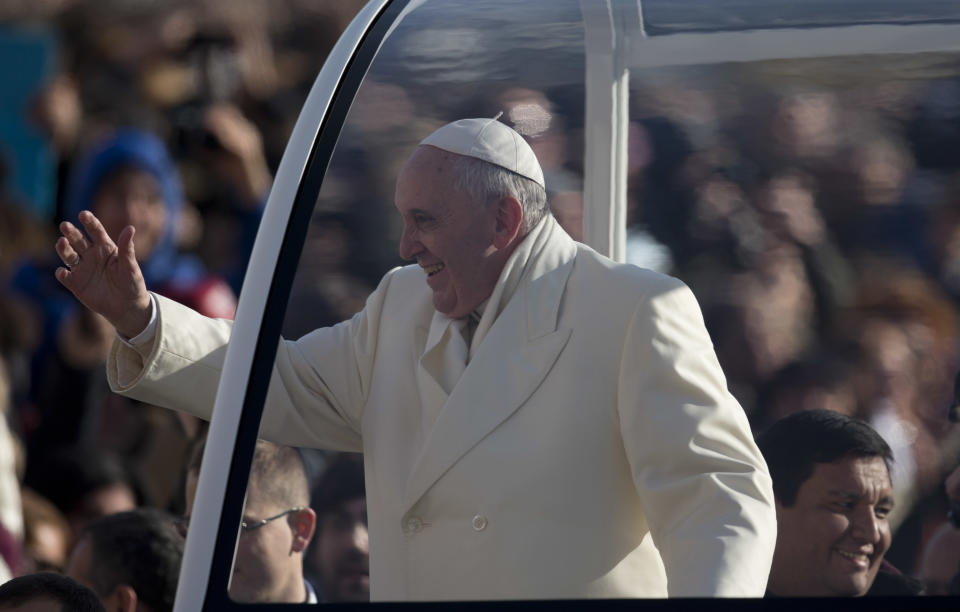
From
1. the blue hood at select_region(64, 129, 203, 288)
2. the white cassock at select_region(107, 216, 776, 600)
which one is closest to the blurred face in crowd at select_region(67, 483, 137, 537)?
the blue hood at select_region(64, 129, 203, 288)

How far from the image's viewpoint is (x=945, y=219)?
6.84 feet

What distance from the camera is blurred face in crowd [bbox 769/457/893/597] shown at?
1.96m

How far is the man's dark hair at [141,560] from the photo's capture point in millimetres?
3178

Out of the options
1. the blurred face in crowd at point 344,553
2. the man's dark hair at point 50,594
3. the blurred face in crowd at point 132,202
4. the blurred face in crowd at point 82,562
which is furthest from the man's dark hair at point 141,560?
the blurred face in crowd at point 132,202

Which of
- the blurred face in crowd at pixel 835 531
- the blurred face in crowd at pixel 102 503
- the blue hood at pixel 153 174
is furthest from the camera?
the blue hood at pixel 153 174

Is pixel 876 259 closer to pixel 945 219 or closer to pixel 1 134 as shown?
pixel 945 219

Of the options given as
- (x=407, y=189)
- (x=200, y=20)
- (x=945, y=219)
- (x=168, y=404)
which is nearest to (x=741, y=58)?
(x=945, y=219)

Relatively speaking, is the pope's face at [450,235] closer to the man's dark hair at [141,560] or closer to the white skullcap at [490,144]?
the white skullcap at [490,144]

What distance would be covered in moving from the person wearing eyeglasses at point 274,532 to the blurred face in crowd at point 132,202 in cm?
295

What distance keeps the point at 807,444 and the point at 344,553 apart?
25.6 inches

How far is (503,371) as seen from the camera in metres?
2.18

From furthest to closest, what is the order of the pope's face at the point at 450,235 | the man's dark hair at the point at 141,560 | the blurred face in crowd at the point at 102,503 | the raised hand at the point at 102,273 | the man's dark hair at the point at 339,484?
the blurred face in crowd at the point at 102,503 < the man's dark hair at the point at 141,560 < the raised hand at the point at 102,273 < the pope's face at the point at 450,235 < the man's dark hair at the point at 339,484

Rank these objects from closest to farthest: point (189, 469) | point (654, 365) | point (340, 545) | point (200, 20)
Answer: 1. point (340, 545)
2. point (654, 365)
3. point (189, 469)
4. point (200, 20)

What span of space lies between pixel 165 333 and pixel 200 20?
4.29 meters
